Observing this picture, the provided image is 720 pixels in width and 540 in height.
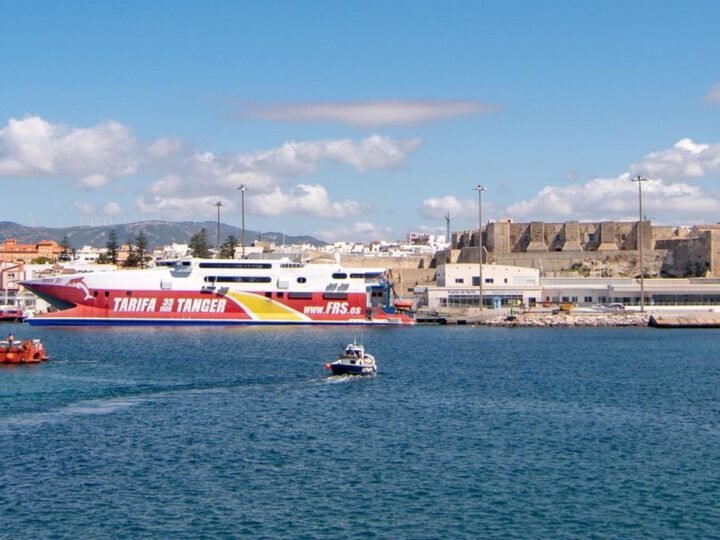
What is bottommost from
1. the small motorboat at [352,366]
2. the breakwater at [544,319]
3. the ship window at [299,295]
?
the small motorboat at [352,366]

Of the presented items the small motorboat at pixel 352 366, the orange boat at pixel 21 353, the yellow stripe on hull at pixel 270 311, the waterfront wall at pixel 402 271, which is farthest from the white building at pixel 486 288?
the orange boat at pixel 21 353

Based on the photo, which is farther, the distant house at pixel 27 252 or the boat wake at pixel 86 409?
the distant house at pixel 27 252

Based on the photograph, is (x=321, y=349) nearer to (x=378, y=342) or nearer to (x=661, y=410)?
(x=378, y=342)

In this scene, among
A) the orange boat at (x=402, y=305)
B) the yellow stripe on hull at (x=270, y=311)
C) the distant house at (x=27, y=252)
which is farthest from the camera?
the distant house at (x=27, y=252)

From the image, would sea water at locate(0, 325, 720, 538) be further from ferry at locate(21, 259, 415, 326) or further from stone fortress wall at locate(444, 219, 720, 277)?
stone fortress wall at locate(444, 219, 720, 277)

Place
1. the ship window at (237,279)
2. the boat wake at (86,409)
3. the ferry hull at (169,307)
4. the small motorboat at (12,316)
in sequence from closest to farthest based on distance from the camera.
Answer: the boat wake at (86,409), the ferry hull at (169,307), the ship window at (237,279), the small motorboat at (12,316)

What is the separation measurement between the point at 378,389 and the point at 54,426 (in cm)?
1176

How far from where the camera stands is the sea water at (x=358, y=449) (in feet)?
61.3

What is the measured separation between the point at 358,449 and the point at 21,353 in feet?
71.7

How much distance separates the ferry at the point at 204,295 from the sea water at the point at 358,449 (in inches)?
866

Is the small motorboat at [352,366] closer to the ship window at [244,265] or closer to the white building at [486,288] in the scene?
the ship window at [244,265]

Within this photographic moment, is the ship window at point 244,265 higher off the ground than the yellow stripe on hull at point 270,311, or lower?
higher

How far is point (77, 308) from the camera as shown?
66812 mm

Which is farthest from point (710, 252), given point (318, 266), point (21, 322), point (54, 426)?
point (54, 426)
